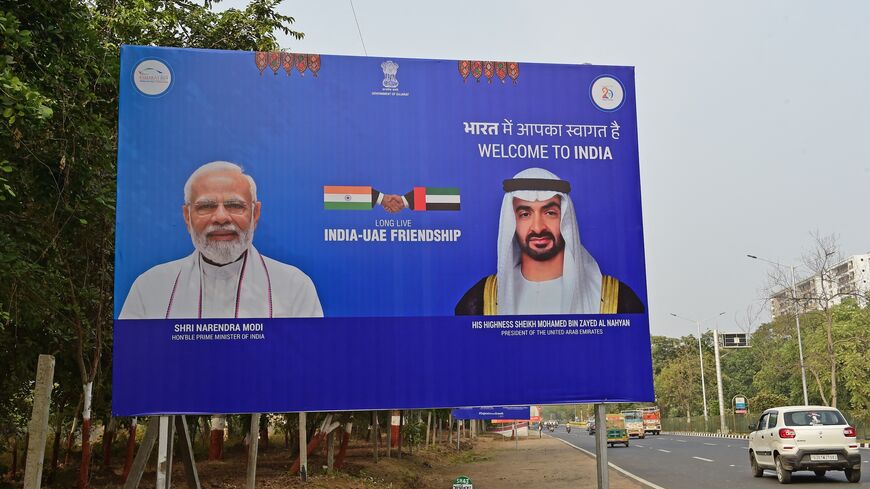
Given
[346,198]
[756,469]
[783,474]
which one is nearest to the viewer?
[346,198]

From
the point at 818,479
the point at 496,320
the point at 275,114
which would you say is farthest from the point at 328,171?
Result: the point at 818,479

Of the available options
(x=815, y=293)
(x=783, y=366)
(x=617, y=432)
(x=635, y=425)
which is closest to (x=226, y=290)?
(x=617, y=432)

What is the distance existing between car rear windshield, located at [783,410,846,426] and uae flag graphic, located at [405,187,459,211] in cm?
1305

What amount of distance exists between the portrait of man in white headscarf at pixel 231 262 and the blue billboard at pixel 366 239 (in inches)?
0.7

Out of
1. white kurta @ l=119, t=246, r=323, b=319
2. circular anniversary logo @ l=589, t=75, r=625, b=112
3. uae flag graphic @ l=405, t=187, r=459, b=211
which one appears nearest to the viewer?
white kurta @ l=119, t=246, r=323, b=319

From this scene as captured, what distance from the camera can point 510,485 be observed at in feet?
69.3

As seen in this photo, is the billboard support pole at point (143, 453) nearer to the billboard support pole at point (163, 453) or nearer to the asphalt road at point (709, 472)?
the billboard support pole at point (163, 453)

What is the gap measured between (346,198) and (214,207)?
3.79 ft

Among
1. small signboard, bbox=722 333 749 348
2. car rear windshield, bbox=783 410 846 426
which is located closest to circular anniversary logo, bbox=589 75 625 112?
car rear windshield, bbox=783 410 846 426

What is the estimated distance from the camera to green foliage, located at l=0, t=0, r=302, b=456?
8.73m

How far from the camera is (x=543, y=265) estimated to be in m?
7.40

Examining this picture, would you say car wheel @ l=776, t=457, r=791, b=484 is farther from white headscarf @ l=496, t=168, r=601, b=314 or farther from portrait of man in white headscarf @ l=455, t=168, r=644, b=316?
white headscarf @ l=496, t=168, r=601, b=314

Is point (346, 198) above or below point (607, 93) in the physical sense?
below

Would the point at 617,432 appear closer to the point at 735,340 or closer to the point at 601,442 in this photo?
the point at 735,340
